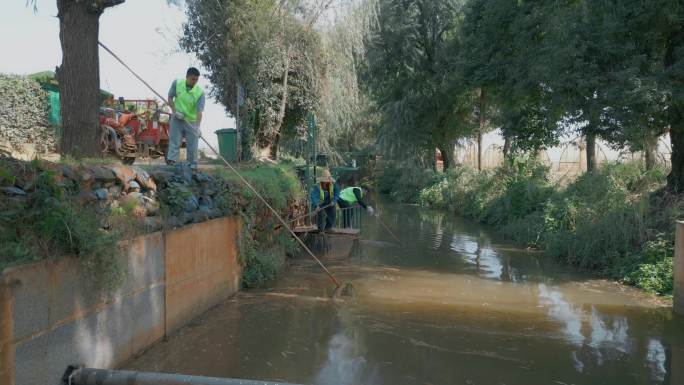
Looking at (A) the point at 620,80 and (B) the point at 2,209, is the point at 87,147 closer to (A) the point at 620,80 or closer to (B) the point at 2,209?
(B) the point at 2,209

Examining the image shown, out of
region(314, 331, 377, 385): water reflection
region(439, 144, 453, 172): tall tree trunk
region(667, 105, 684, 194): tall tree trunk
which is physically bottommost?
region(314, 331, 377, 385): water reflection

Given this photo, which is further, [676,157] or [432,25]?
[432,25]

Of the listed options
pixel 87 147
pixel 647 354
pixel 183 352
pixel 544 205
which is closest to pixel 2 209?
pixel 183 352

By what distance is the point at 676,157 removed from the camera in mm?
12852

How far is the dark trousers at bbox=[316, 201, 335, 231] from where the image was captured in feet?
44.5

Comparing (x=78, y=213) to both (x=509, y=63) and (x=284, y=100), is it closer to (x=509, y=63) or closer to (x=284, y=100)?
(x=284, y=100)

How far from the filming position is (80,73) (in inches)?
324

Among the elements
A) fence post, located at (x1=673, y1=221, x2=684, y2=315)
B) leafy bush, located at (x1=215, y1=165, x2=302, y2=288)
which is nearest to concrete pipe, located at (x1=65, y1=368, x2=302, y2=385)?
leafy bush, located at (x1=215, y1=165, x2=302, y2=288)

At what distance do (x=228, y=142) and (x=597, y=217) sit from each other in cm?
1007

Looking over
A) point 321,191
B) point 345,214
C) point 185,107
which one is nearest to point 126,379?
point 185,107

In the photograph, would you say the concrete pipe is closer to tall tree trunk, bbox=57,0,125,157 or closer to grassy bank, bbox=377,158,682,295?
tall tree trunk, bbox=57,0,125,157

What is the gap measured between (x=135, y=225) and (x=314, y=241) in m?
7.26

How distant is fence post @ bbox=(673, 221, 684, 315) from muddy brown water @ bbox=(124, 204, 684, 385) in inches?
12.6

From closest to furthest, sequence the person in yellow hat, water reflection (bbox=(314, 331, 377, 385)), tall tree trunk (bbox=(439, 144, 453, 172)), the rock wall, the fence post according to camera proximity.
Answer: water reflection (bbox=(314, 331, 377, 385)) → the fence post → the person in yellow hat → the rock wall → tall tree trunk (bbox=(439, 144, 453, 172))
